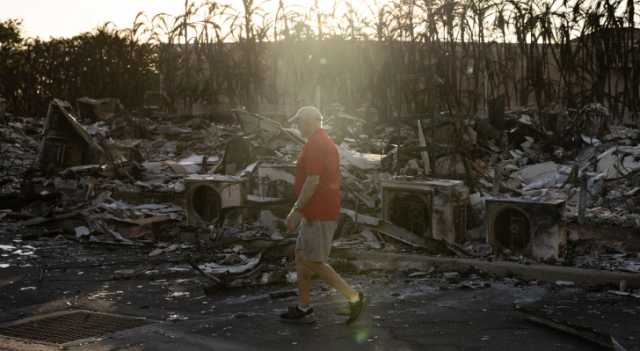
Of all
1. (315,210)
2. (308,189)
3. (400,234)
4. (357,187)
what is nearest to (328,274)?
(315,210)

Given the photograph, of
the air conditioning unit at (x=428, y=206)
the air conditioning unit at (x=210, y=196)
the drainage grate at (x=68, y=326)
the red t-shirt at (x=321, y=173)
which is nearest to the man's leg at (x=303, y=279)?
the red t-shirt at (x=321, y=173)

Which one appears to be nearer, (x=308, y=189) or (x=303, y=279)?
(x=308, y=189)

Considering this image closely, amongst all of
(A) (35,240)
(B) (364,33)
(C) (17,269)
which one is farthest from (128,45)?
(C) (17,269)

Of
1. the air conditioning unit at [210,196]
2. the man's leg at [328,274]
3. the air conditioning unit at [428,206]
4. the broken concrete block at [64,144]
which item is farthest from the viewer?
the broken concrete block at [64,144]

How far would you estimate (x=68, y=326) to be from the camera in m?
5.55

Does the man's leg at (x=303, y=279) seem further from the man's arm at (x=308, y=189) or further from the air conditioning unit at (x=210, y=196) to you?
the air conditioning unit at (x=210, y=196)

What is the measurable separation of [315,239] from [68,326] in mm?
1919

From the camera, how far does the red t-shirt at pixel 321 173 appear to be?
5.41m

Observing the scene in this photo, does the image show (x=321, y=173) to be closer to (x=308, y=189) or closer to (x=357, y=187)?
(x=308, y=189)

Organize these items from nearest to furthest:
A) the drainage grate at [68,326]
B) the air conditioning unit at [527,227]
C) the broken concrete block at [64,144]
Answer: the drainage grate at [68,326], the air conditioning unit at [527,227], the broken concrete block at [64,144]

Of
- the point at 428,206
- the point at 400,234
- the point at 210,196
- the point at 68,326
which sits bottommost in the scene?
the point at 68,326

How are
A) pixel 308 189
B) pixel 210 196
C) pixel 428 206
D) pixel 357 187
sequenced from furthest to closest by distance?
pixel 357 187
pixel 210 196
pixel 428 206
pixel 308 189

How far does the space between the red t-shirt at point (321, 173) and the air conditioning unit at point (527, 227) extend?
8.95ft

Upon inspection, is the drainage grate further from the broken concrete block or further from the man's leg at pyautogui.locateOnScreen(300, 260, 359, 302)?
the broken concrete block
